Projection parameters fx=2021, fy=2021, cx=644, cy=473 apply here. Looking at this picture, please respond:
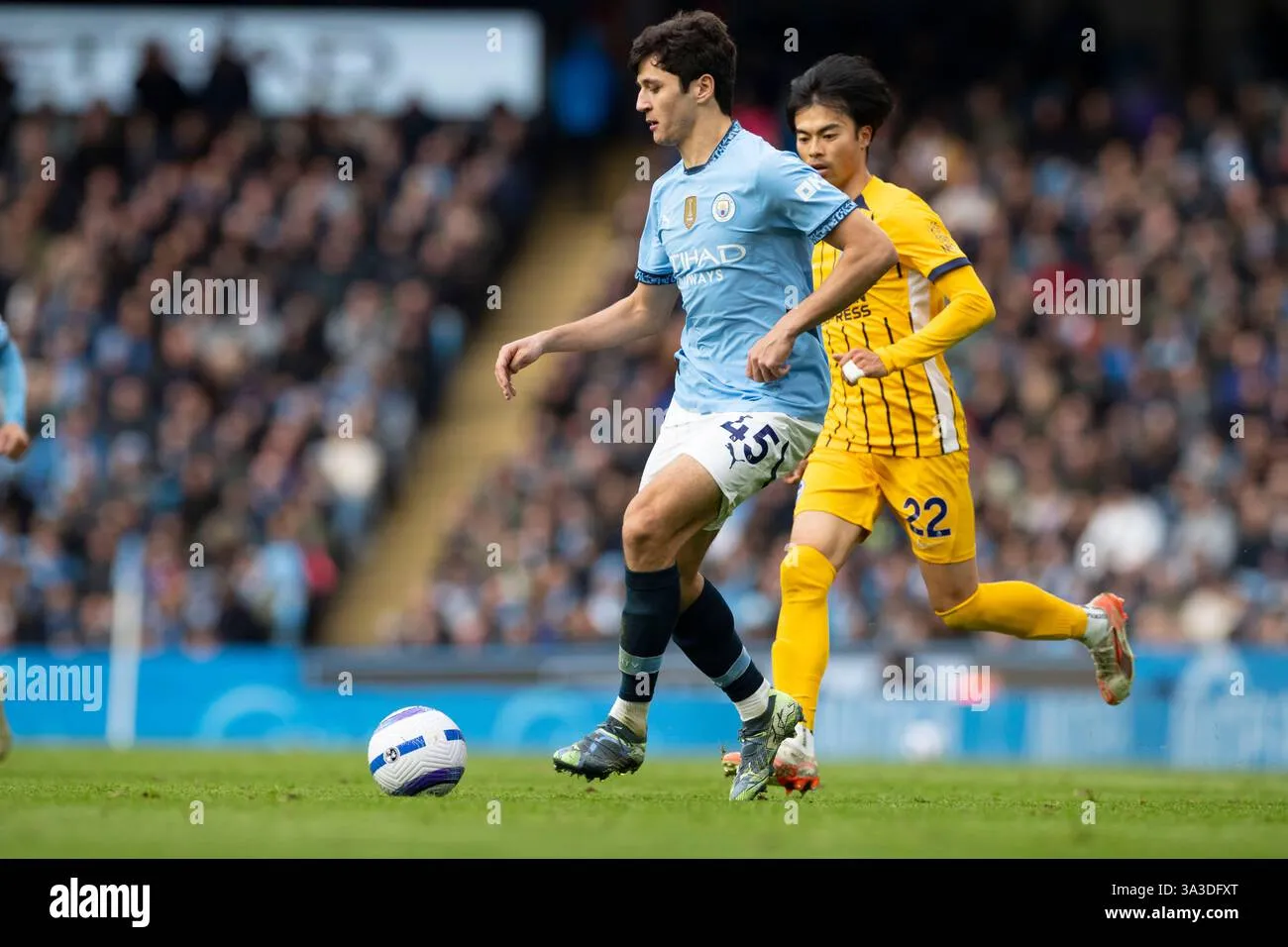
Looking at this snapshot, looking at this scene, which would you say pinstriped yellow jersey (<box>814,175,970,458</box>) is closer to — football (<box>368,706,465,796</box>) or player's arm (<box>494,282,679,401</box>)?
player's arm (<box>494,282,679,401</box>)

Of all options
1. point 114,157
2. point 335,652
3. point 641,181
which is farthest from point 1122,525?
point 114,157

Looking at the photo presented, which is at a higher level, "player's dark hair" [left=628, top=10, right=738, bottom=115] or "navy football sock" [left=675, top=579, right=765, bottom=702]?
"player's dark hair" [left=628, top=10, right=738, bottom=115]

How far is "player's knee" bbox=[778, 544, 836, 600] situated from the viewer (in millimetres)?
8219

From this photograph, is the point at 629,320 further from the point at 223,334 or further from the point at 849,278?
the point at 223,334

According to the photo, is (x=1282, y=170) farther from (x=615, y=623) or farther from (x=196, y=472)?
(x=196, y=472)

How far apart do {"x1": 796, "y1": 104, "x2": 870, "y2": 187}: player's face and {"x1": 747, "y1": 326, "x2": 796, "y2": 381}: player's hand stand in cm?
148

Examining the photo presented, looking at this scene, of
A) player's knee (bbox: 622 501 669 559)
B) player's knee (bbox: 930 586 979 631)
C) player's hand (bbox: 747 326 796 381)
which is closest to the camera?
player's hand (bbox: 747 326 796 381)

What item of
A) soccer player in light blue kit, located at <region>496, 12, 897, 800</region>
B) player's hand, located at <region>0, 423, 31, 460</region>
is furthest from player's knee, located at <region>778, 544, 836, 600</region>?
player's hand, located at <region>0, 423, 31, 460</region>

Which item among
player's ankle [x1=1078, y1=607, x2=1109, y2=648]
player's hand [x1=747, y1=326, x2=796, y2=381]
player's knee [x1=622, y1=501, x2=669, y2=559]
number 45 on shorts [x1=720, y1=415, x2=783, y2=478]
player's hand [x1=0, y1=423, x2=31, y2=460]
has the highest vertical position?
player's hand [x1=747, y1=326, x2=796, y2=381]

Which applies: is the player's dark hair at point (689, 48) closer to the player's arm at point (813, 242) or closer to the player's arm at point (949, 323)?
the player's arm at point (813, 242)

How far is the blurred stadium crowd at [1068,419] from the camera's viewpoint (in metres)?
16.6

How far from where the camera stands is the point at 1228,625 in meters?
16.1

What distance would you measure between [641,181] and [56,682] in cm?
973

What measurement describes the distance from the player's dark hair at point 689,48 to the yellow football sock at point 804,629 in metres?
1.91
